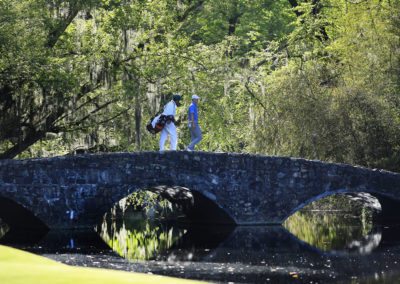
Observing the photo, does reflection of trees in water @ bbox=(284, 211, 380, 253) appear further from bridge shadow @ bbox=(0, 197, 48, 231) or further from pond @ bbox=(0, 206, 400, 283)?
bridge shadow @ bbox=(0, 197, 48, 231)

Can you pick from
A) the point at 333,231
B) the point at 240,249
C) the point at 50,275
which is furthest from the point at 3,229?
the point at 50,275

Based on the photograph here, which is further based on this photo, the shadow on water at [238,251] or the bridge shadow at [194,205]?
the bridge shadow at [194,205]

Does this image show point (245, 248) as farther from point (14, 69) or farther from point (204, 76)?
point (204, 76)

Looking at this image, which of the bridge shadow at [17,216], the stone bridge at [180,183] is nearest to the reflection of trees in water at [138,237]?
the stone bridge at [180,183]

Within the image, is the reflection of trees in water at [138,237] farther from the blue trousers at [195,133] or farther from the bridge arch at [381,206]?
the bridge arch at [381,206]

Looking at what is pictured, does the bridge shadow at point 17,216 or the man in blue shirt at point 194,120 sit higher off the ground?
the man in blue shirt at point 194,120

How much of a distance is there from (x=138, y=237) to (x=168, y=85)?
269 inches

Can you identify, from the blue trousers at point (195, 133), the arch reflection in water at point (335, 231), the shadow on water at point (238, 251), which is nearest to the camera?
the shadow on water at point (238, 251)

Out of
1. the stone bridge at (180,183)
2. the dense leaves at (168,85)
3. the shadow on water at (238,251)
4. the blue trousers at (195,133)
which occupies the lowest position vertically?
the shadow on water at (238,251)

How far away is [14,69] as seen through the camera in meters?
23.2

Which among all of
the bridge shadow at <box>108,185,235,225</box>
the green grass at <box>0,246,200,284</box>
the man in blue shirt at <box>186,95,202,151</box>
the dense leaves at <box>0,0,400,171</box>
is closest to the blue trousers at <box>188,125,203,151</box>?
the man in blue shirt at <box>186,95,202,151</box>

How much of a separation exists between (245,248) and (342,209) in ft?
34.6

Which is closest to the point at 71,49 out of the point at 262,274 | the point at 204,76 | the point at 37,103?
the point at 37,103

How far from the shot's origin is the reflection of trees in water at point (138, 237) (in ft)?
60.2
